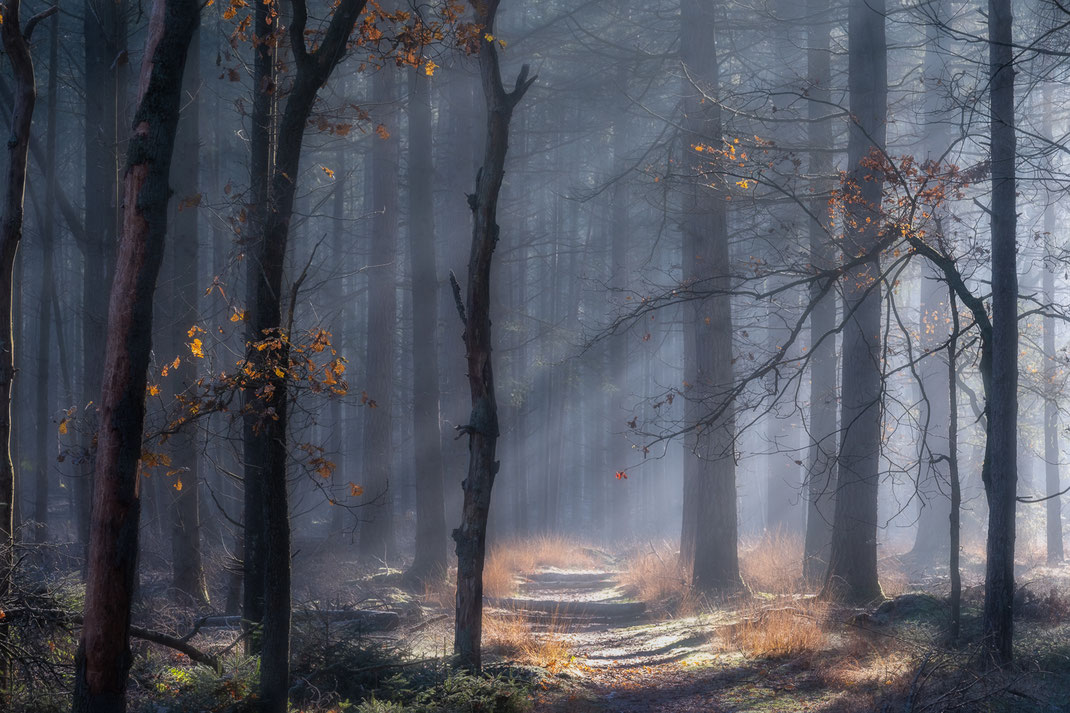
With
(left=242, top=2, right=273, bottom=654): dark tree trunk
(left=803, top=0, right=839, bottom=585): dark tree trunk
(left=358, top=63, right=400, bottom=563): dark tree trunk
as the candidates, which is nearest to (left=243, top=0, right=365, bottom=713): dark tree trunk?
(left=242, top=2, right=273, bottom=654): dark tree trunk

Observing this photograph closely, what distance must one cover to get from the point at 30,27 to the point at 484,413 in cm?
554

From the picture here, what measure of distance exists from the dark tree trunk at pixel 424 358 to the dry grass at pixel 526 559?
1166 mm

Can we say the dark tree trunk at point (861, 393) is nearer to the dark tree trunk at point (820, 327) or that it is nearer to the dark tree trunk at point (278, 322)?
the dark tree trunk at point (820, 327)

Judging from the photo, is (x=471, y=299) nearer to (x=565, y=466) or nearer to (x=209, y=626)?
(x=209, y=626)

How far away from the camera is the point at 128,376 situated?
5.62 metres

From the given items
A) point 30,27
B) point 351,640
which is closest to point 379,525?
point 351,640

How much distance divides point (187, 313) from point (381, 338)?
685 centimetres

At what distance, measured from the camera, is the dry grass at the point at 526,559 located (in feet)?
52.5

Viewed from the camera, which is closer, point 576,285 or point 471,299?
point 471,299

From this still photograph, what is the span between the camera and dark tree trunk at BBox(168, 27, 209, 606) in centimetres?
1225

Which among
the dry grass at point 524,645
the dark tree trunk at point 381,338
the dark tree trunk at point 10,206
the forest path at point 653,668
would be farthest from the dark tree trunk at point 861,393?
the dark tree trunk at point 10,206

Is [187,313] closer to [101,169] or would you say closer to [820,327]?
[101,169]

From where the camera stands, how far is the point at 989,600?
8.04 meters

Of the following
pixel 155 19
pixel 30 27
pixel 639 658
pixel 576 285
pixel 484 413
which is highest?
pixel 576 285
